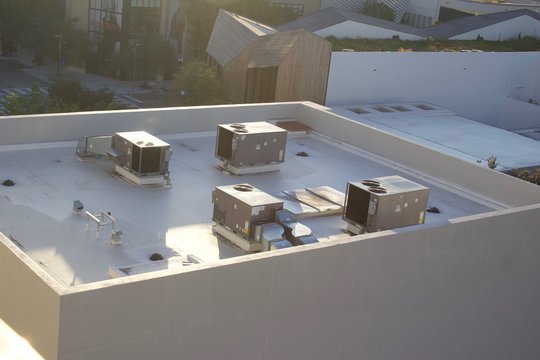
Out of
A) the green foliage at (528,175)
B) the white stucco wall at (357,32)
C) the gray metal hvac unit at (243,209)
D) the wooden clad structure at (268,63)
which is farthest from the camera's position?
the white stucco wall at (357,32)

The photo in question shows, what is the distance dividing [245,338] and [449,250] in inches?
187

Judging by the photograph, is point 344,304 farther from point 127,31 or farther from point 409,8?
point 409,8

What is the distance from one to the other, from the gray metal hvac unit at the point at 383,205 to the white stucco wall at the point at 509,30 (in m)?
44.5

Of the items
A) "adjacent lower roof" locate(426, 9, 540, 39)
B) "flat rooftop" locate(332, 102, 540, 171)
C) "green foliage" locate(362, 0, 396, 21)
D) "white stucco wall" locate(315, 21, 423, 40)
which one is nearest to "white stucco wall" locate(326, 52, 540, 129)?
"flat rooftop" locate(332, 102, 540, 171)

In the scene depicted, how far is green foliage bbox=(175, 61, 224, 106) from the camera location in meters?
45.1

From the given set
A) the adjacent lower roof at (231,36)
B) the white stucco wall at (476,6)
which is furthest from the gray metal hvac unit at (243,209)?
the white stucco wall at (476,6)

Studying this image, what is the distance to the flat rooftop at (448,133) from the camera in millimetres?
37750

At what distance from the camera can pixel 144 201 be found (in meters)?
19.9

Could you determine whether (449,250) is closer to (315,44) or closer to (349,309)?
(349,309)

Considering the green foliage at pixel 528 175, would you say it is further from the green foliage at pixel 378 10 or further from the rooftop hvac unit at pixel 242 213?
the green foliage at pixel 378 10

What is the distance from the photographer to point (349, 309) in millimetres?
16688

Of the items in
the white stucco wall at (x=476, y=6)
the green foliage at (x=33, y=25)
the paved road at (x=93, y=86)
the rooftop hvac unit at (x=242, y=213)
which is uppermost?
the white stucco wall at (x=476, y=6)

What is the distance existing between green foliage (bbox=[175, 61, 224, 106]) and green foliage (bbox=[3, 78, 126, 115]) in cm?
430

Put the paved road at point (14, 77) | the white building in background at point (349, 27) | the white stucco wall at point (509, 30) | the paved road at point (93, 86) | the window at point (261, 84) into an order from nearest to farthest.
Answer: the window at point (261, 84) < the white building in background at point (349, 27) < the paved road at point (93, 86) < the white stucco wall at point (509, 30) < the paved road at point (14, 77)
